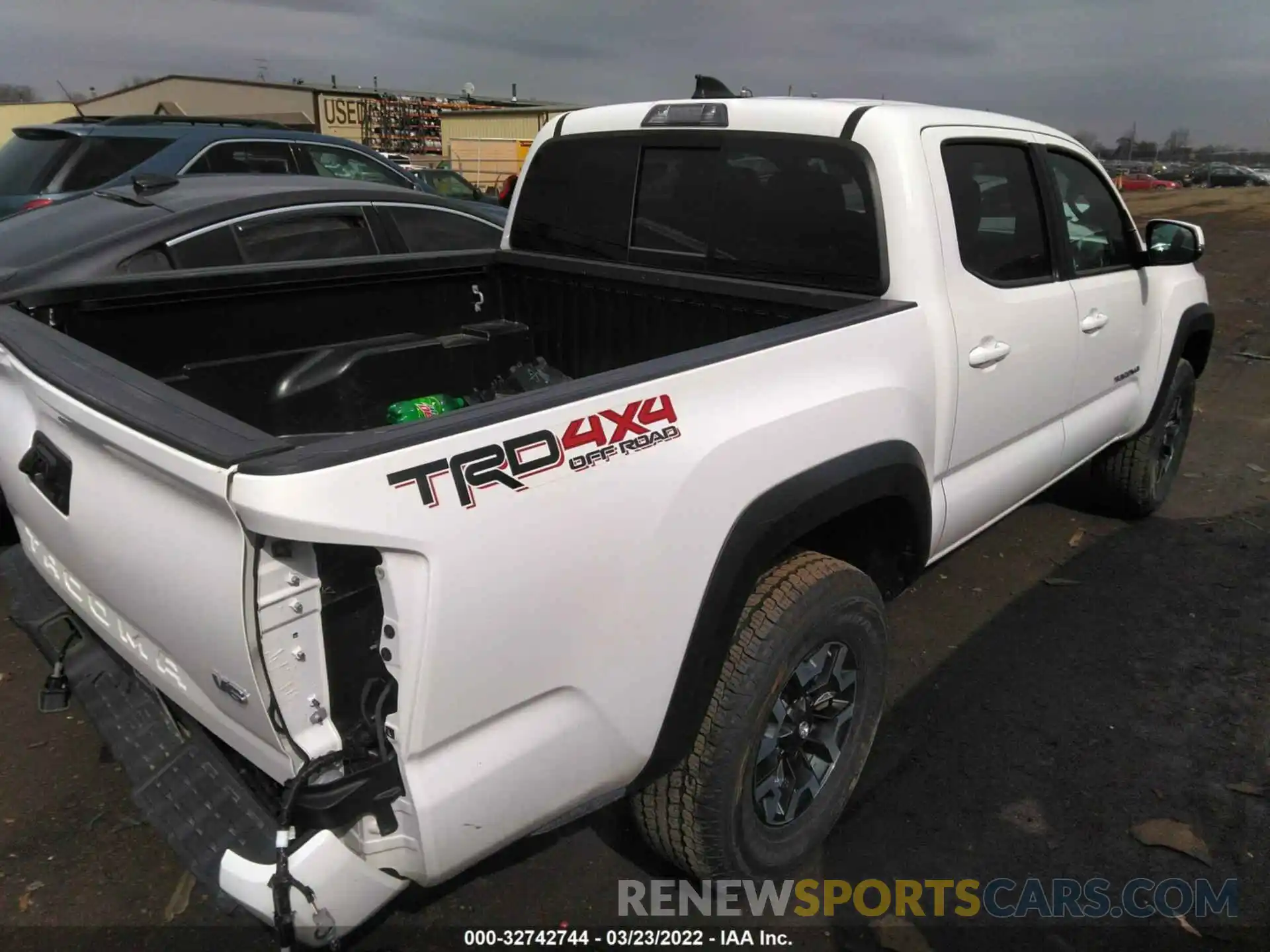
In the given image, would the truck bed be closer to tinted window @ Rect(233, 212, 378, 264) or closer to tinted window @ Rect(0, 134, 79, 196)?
tinted window @ Rect(233, 212, 378, 264)

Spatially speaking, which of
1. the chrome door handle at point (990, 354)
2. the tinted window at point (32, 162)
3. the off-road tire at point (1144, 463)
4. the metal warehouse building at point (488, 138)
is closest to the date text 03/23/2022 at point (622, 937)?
the chrome door handle at point (990, 354)

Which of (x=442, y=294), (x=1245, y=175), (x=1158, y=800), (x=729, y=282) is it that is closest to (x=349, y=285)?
(x=442, y=294)

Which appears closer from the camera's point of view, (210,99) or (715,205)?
(715,205)

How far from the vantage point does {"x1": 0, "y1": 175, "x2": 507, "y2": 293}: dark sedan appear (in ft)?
15.4

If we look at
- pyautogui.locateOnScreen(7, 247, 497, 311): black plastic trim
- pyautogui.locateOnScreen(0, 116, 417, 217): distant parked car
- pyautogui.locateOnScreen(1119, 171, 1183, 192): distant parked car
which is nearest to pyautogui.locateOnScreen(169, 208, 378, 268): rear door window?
pyautogui.locateOnScreen(7, 247, 497, 311): black plastic trim

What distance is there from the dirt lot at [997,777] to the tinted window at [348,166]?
18.5 ft

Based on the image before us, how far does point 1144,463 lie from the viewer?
184 inches

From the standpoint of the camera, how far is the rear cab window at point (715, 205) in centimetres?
292

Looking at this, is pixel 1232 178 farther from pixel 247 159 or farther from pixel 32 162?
pixel 32 162

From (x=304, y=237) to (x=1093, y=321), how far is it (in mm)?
4098

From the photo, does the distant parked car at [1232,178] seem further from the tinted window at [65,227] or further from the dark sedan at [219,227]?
the tinted window at [65,227]

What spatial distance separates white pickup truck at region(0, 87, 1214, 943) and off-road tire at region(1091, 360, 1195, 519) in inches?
27.7

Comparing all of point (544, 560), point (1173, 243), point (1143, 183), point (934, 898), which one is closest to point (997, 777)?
point (934, 898)

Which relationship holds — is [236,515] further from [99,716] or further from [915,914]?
[915,914]
